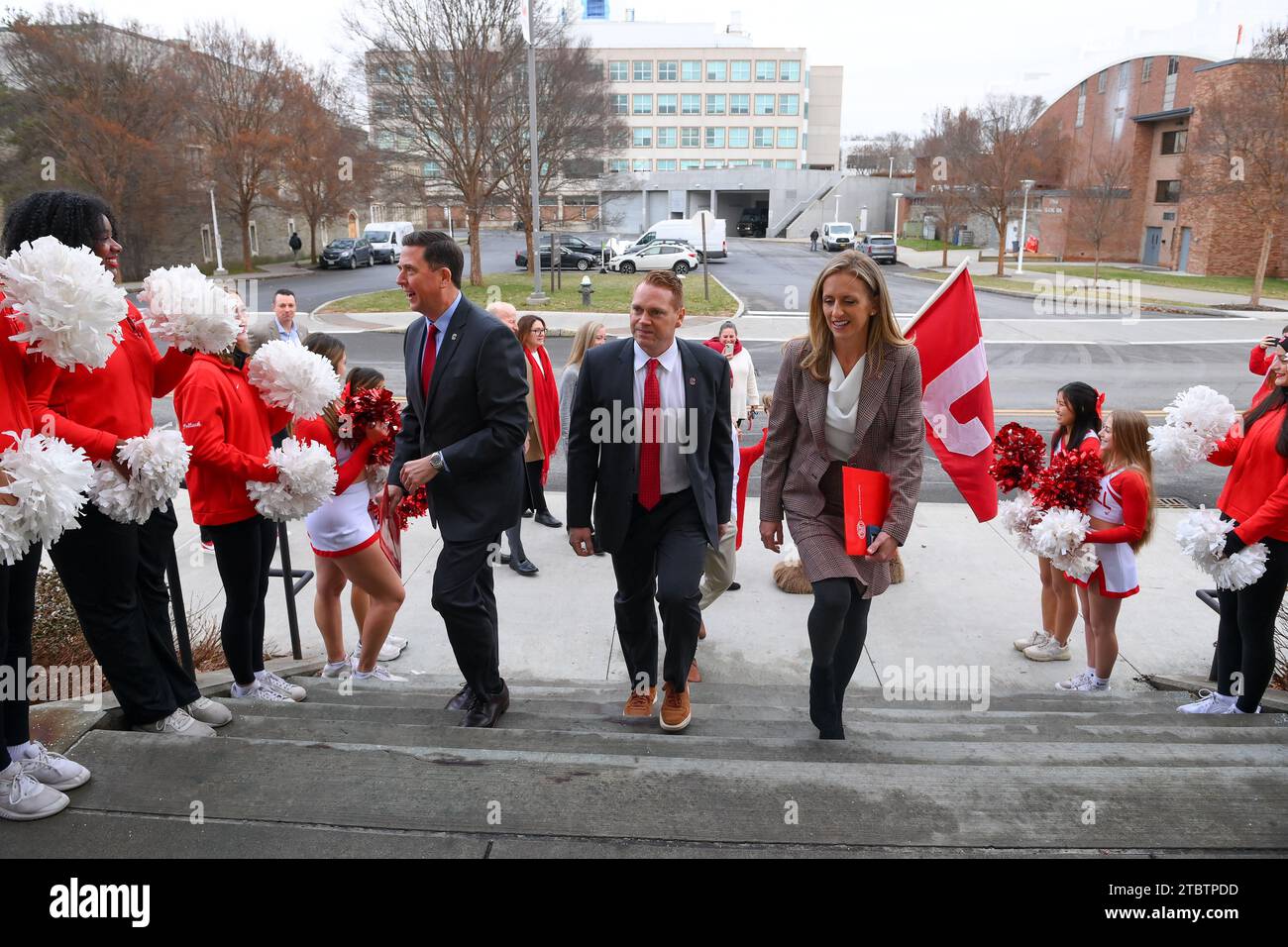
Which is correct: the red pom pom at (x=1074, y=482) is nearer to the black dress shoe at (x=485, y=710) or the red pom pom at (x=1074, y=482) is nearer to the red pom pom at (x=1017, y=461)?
the red pom pom at (x=1017, y=461)

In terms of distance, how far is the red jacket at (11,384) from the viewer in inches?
103

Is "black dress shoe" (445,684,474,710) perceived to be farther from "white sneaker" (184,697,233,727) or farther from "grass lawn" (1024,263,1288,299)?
"grass lawn" (1024,263,1288,299)

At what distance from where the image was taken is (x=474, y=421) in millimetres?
3830

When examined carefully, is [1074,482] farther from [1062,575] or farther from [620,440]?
[620,440]

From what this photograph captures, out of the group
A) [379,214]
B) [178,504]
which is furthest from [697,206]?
[178,504]

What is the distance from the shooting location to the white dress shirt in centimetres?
391

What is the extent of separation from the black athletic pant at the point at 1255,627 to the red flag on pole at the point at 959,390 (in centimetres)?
132

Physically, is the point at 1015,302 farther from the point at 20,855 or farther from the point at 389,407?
the point at 20,855

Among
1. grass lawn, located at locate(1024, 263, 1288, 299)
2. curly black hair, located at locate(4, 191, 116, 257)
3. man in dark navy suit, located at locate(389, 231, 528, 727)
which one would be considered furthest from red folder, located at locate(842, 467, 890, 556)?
grass lawn, located at locate(1024, 263, 1288, 299)

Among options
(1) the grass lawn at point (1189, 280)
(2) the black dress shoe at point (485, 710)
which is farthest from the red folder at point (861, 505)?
(1) the grass lawn at point (1189, 280)

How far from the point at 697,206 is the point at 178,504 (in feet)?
226

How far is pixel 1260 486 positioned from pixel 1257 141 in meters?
28.9


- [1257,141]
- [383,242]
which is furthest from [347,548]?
[383,242]

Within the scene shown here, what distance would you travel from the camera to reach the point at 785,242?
208ft
